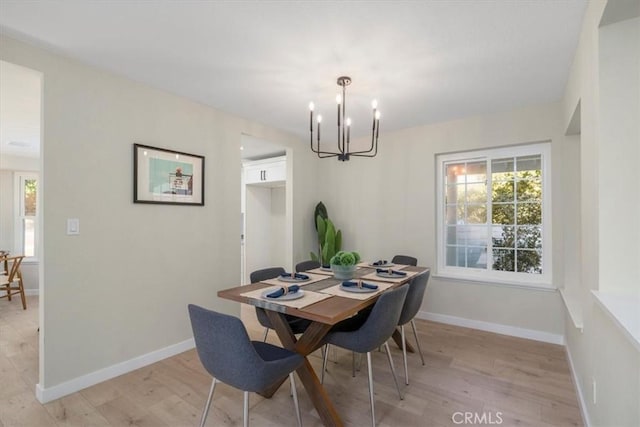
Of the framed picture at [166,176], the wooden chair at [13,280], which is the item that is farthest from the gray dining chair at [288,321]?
the wooden chair at [13,280]

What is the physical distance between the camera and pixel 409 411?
1.99m

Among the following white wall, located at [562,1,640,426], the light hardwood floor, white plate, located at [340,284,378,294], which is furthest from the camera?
white plate, located at [340,284,378,294]

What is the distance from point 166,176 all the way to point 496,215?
11.2 feet

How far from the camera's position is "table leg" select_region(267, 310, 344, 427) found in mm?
1816

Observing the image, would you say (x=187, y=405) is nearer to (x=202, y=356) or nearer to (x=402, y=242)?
(x=202, y=356)

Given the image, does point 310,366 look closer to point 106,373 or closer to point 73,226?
point 106,373

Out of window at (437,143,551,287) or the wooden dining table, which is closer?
the wooden dining table

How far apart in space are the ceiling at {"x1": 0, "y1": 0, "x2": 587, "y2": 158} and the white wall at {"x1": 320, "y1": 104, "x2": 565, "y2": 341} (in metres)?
0.41

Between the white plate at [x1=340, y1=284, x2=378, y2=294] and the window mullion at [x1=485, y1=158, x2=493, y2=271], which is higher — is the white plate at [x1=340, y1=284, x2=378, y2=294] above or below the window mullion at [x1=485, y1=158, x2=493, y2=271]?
below

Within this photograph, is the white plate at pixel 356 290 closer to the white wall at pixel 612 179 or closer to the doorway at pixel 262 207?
the white wall at pixel 612 179

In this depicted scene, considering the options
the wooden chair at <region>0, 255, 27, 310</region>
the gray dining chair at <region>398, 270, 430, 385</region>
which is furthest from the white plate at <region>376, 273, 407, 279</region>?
the wooden chair at <region>0, 255, 27, 310</region>

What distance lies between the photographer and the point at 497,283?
334cm

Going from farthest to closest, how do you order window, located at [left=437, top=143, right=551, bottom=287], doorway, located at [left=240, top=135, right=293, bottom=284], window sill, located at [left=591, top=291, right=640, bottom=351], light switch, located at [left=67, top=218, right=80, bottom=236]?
doorway, located at [left=240, top=135, right=293, bottom=284]
window, located at [left=437, top=143, right=551, bottom=287]
light switch, located at [left=67, top=218, right=80, bottom=236]
window sill, located at [left=591, top=291, right=640, bottom=351]

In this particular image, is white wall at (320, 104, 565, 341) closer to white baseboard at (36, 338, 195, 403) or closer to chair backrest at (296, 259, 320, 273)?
chair backrest at (296, 259, 320, 273)
